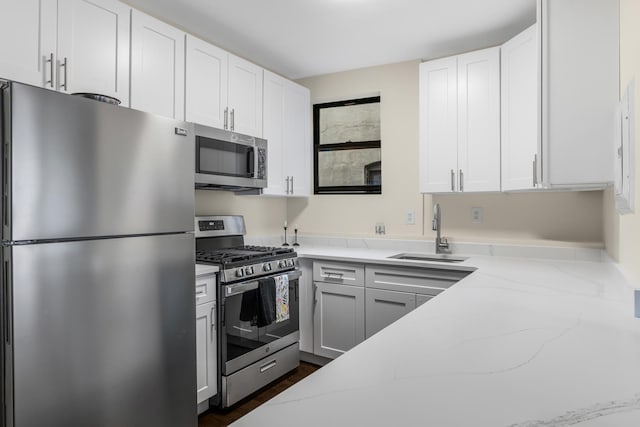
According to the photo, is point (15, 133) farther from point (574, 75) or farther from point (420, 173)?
point (420, 173)

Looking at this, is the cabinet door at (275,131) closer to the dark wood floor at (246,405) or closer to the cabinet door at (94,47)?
the cabinet door at (94,47)

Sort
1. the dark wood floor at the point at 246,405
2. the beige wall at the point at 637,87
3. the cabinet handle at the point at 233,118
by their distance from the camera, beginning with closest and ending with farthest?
the beige wall at the point at 637,87 → the dark wood floor at the point at 246,405 → the cabinet handle at the point at 233,118

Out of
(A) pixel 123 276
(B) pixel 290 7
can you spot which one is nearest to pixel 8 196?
(A) pixel 123 276

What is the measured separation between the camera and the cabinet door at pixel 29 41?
5.31 ft

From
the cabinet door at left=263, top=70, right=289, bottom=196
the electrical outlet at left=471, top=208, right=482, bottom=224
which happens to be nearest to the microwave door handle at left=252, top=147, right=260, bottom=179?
the cabinet door at left=263, top=70, right=289, bottom=196

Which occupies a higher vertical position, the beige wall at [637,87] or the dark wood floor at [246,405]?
the beige wall at [637,87]

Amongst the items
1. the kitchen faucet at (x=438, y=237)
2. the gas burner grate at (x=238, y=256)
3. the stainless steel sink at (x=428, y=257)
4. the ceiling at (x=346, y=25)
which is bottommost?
the stainless steel sink at (x=428, y=257)

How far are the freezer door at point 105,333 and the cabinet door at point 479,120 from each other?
6.35ft

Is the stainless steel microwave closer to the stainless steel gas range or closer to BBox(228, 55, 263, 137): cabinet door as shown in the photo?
BBox(228, 55, 263, 137): cabinet door

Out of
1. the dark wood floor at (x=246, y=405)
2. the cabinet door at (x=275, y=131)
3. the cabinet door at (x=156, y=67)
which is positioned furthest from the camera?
the cabinet door at (x=275, y=131)

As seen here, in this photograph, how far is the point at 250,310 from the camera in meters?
2.50

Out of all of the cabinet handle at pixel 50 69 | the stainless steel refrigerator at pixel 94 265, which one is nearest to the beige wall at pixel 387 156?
the stainless steel refrigerator at pixel 94 265

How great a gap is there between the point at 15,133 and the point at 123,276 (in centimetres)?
65

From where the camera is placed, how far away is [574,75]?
1.59 metres
